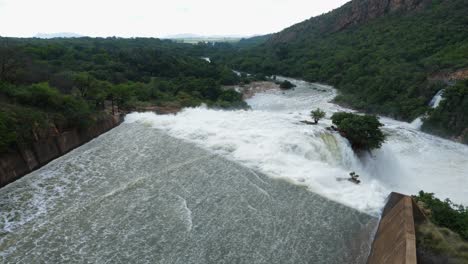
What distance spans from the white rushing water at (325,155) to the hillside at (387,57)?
6.03 metres


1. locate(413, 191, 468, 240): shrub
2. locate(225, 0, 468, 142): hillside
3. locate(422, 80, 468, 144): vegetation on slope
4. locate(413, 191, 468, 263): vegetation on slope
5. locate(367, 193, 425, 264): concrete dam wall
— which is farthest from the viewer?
locate(225, 0, 468, 142): hillside

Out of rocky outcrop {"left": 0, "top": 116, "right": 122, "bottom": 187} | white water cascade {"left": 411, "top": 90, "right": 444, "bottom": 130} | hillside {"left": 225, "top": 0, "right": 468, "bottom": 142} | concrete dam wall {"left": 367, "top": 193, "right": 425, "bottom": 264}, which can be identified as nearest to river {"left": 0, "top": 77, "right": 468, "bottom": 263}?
rocky outcrop {"left": 0, "top": 116, "right": 122, "bottom": 187}

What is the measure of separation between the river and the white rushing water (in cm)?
9

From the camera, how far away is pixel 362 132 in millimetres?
20812

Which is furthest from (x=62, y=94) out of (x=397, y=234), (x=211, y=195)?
(x=397, y=234)

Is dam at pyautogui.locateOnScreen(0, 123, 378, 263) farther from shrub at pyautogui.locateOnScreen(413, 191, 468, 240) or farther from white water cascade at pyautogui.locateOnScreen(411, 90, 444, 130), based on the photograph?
white water cascade at pyautogui.locateOnScreen(411, 90, 444, 130)

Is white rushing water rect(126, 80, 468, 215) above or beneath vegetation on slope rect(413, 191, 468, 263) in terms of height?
beneath

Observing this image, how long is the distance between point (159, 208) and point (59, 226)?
138 inches

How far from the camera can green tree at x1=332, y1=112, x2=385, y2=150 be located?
67.6ft

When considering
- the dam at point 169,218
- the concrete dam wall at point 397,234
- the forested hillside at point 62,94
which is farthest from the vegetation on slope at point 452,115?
the dam at point 169,218

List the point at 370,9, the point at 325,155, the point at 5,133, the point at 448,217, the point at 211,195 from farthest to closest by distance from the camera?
the point at 370,9, the point at 325,155, the point at 5,133, the point at 211,195, the point at 448,217

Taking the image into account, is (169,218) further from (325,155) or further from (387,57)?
(387,57)

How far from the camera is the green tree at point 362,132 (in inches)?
811

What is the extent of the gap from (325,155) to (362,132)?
10.4 feet
